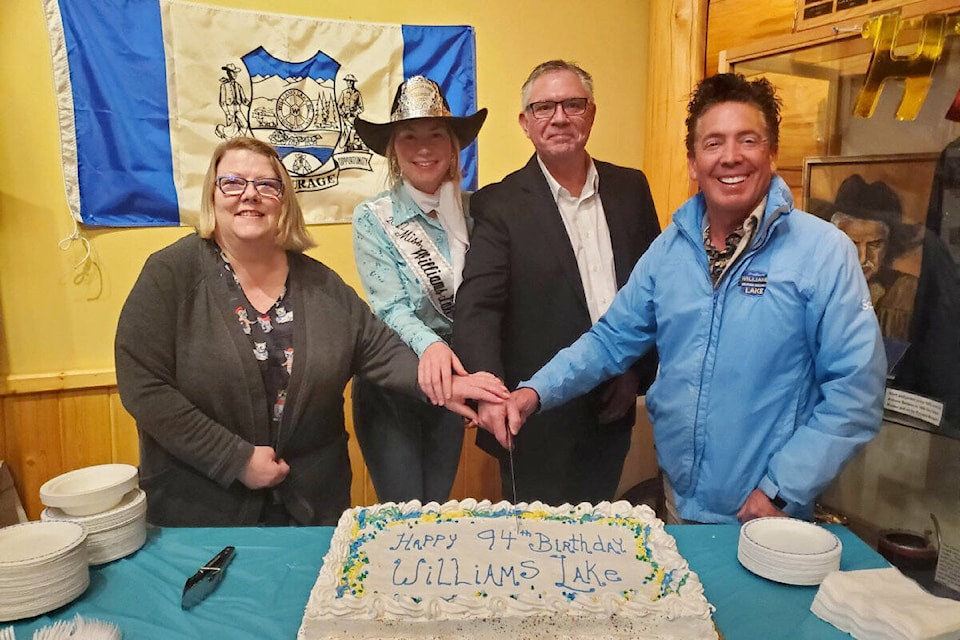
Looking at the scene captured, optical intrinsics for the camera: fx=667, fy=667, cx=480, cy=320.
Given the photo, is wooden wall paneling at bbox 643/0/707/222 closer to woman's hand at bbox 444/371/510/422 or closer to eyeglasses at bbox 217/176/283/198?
woman's hand at bbox 444/371/510/422

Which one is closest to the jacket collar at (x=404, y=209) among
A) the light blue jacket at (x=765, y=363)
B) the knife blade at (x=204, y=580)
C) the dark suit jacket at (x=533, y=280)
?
the dark suit jacket at (x=533, y=280)

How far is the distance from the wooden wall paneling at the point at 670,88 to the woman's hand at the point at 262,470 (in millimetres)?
2107

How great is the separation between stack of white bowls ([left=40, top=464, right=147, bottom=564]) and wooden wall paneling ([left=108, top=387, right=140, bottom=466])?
145cm

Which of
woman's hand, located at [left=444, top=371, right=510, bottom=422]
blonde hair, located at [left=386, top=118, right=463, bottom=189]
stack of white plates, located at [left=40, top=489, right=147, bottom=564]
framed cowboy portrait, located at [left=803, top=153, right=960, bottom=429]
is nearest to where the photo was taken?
stack of white plates, located at [left=40, top=489, right=147, bottom=564]

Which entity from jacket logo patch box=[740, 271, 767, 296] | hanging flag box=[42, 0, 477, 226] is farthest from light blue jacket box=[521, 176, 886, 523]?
hanging flag box=[42, 0, 477, 226]

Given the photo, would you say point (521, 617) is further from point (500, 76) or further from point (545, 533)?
point (500, 76)

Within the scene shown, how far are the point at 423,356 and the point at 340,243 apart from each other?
4.15 ft

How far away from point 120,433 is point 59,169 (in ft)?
3.49

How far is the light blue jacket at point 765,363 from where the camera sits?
4.59ft

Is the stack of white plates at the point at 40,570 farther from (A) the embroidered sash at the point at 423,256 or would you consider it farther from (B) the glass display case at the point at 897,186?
(B) the glass display case at the point at 897,186

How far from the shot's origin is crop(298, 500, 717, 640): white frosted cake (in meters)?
1.05

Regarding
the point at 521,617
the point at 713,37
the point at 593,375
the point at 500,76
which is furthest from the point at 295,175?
the point at 521,617

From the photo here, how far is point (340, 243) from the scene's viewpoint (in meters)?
2.94

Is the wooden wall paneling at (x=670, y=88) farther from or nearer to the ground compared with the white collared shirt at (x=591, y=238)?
farther from the ground
